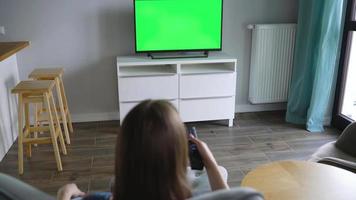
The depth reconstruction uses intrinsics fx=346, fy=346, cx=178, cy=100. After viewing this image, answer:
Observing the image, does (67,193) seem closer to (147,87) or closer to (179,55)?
(147,87)

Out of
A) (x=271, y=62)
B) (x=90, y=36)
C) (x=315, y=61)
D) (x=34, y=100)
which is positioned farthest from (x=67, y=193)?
(x=271, y=62)

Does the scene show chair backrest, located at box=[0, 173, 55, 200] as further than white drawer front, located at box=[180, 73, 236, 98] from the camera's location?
No

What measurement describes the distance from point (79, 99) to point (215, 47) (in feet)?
5.43

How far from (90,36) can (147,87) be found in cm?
88

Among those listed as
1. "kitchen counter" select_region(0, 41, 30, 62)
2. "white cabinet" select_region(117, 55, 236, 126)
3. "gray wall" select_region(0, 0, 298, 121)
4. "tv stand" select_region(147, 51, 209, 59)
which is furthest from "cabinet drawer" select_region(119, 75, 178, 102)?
"kitchen counter" select_region(0, 41, 30, 62)

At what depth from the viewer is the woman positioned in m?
0.97

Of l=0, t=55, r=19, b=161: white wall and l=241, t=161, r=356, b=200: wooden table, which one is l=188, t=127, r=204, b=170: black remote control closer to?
l=241, t=161, r=356, b=200: wooden table

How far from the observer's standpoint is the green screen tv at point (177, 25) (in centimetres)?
361

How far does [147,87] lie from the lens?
3.61 metres

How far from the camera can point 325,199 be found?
176 cm

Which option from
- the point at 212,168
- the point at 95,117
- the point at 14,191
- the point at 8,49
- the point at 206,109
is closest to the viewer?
the point at 14,191

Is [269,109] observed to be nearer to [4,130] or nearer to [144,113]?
[4,130]

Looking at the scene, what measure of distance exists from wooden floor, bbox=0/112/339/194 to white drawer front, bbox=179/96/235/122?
141 mm

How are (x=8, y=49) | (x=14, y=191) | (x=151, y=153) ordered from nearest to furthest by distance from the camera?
(x=151, y=153), (x=14, y=191), (x=8, y=49)
